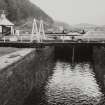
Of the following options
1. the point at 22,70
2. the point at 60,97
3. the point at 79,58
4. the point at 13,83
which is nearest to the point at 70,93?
the point at 60,97

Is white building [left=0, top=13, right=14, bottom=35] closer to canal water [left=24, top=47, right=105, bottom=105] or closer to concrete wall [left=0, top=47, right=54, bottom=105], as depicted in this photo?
canal water [left=24, top=47, right=105, bottom=105]

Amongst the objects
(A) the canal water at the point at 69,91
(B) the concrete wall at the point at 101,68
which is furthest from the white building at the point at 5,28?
(B) the concrete wall at the point at 101,68

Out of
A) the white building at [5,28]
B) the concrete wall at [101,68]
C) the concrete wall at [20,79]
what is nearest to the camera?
the concrete wall at [20,79]

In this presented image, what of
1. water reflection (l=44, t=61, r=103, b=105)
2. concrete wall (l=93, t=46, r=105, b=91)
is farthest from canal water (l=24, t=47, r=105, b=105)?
concrete wall (l=93, t=46, r=105, b=91)

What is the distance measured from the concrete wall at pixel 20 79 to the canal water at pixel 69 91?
1178 mm

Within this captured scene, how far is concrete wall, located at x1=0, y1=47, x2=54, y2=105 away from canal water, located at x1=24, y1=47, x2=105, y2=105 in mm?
1178

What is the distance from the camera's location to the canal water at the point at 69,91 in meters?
27.5

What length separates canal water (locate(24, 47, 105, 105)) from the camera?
1082 inches

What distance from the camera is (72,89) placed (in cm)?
3266

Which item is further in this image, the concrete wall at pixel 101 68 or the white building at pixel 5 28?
the white building at pixel 5 28

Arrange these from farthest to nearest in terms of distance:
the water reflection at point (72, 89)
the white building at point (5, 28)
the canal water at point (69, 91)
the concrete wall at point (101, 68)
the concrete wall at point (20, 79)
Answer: the white building at point (5, 28)
the concrete wall at point (101, 68)
the water reflection at point (72, 89)
the canal water at point (69, 91)
the concrete wall at point (20, 79)

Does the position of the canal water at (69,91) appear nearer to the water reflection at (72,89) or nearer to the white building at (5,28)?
the water reflection at (72,89)

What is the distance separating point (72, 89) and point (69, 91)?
46.9 inches

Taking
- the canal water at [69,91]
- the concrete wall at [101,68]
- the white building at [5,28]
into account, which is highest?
the white building at [5,28]
